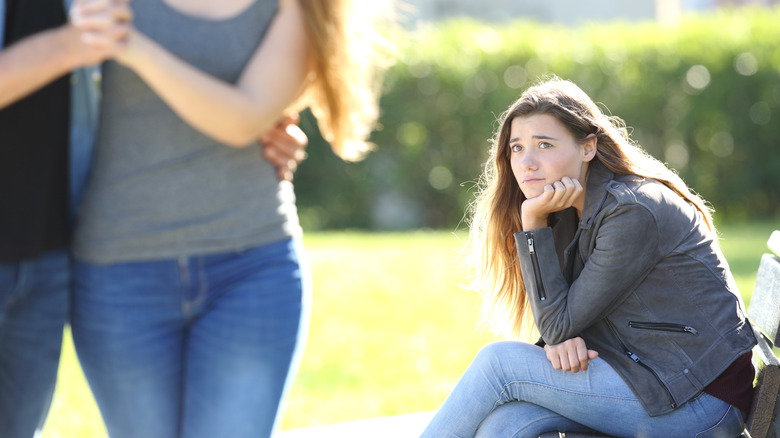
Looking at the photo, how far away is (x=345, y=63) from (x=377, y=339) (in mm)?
3936

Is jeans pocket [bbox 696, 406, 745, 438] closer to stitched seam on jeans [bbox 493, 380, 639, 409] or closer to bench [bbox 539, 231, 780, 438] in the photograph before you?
bench [bbox 539, 231, 780, 438]

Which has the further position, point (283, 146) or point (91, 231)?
point (283, 146)

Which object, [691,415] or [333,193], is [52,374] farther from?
[333,193]

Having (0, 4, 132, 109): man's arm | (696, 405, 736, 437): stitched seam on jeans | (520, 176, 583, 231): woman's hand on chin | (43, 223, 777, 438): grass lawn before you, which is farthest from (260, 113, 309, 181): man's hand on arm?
(43, 223, 777, 438): grass lawn

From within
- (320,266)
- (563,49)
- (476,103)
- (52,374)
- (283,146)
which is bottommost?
(320,266)

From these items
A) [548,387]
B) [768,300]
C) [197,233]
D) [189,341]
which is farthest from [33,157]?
[768,300]

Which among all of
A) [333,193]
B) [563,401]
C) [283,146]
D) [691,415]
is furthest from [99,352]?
[333,193]

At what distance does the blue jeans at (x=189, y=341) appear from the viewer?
6.38 ft

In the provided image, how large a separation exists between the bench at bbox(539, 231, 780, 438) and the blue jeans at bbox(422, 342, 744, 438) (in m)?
0.06

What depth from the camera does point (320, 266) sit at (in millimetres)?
7656

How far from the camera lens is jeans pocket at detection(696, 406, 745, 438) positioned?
8.05ft

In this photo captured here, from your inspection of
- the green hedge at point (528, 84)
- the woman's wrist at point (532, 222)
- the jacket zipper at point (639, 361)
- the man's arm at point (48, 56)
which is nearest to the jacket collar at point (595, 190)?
the woman's wrist at point (532, 222)

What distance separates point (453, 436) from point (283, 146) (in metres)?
1.01

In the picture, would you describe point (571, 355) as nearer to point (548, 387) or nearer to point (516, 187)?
point (548, 387)
